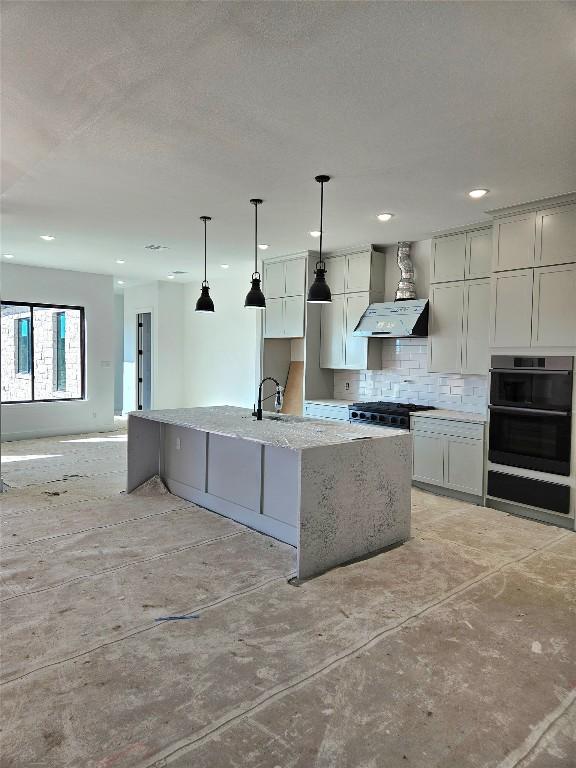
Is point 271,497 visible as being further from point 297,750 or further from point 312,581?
point 297,750

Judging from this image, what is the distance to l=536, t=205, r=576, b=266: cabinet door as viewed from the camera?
4.46 metres

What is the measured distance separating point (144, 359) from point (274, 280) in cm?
436

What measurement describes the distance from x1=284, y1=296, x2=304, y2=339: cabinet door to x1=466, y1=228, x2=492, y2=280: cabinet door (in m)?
2.32

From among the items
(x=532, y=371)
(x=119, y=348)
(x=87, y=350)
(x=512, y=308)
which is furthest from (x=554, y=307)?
(x=119, y=348)

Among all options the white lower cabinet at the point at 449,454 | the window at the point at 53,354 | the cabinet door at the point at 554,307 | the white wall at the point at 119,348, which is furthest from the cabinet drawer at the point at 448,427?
the white wall at the point at 119,348

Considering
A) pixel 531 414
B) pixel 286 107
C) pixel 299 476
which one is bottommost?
pixel 299 476

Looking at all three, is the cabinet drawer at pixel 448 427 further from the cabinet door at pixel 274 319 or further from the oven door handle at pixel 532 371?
the cabinet door at pixel 274 319

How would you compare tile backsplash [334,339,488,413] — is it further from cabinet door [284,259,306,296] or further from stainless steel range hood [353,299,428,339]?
→ cabinet door [284,259,306,296]

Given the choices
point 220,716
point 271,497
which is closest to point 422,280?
point 271,497

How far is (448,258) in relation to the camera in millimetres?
5711

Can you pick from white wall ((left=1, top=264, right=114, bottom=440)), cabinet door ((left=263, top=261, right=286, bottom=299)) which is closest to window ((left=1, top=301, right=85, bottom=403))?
white wall ((left=1, top=264, right=114, bottom=440))

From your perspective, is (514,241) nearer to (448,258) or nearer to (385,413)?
(448,258)

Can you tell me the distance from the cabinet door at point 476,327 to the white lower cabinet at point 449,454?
0.66 meters

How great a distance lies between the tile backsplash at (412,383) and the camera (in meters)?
5.84
